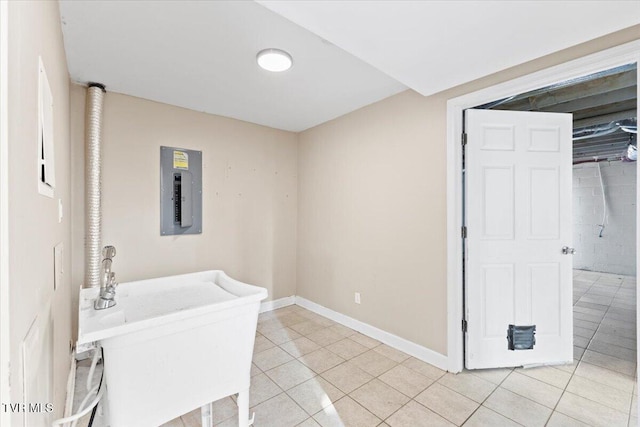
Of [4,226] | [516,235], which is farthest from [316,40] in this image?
[516,235]

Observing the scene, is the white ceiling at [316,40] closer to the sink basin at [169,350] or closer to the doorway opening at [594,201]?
the doorway opening at [594,201]

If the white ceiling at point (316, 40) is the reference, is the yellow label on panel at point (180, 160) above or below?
below

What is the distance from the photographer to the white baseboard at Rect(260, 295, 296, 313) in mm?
3628

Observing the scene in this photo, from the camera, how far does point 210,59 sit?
82.0 inches

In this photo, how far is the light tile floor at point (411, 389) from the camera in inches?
70.7

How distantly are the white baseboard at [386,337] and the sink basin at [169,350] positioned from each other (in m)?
1.59

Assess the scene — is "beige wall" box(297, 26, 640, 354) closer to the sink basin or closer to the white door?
the white door

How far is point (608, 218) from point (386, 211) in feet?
20.2

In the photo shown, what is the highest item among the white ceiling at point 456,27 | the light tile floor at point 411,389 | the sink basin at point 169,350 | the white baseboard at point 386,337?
the white ceiling at point 456,27

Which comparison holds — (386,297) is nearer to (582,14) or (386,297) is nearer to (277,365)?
(277,365)

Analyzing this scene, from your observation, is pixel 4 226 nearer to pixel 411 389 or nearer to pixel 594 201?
pixel 411 389

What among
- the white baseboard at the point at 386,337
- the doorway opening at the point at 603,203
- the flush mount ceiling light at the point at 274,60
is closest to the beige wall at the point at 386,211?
the white baseboard at the point at 386,337

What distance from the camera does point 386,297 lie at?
2809 millimetres

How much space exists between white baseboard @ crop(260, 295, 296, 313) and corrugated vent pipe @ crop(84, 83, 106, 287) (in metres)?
1.80
